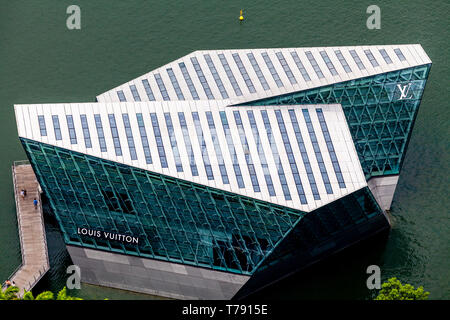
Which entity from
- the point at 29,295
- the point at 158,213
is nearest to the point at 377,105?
the point at 158,213

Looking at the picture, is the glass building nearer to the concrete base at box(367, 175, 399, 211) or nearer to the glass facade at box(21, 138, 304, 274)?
the glass facade at box(21, 138, 304, 274)

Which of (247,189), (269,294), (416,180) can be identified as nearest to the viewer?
(247,189)

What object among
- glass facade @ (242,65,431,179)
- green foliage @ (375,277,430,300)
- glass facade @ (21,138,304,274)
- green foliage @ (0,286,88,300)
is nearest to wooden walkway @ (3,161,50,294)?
glass facade @ (21,138,304,274)

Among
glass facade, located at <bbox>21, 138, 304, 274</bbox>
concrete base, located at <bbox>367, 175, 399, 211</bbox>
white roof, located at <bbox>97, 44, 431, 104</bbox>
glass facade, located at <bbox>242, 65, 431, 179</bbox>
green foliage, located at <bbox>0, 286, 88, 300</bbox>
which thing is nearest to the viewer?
green foliage, located at <bbox>0, 286, 88, 300</bbox>

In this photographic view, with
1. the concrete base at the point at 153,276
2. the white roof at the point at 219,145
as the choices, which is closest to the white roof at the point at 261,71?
the white roof at the point at 219,145

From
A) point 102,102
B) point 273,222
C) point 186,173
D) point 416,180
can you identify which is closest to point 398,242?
point 416,180

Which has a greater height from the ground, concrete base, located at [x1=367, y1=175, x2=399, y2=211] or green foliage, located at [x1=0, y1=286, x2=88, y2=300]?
concrete base, located at [x1=367, y1=175, x2=399, y2=211]

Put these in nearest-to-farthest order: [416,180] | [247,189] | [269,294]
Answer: [247,189], [269,294], [416,180]

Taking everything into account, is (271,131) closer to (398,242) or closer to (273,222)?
(273,222)
